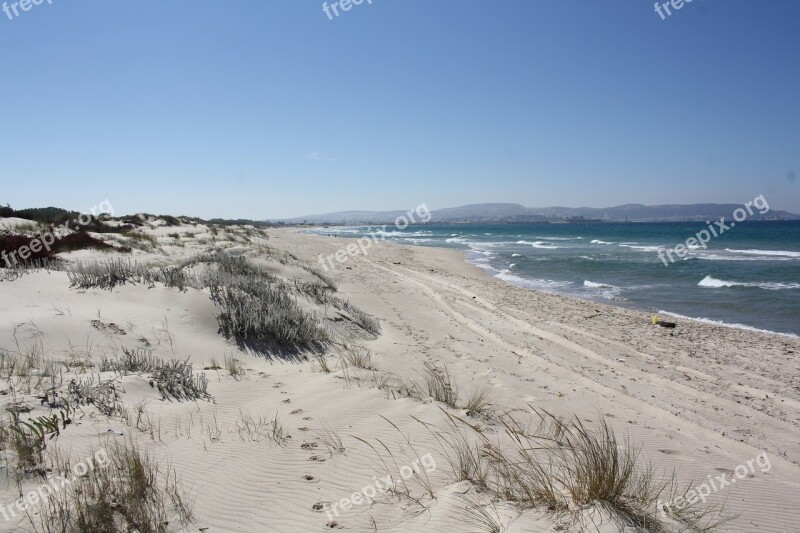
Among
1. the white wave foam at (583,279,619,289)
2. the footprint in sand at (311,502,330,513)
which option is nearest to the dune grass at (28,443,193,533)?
the footprint in sand at (311,502,330,513)

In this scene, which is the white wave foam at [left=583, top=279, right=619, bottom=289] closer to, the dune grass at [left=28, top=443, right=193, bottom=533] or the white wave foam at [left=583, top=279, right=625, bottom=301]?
the white wave foam at [left=583, top=279, right=625, bottom=301]

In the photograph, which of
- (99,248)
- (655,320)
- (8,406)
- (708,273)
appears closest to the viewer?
(8,406)

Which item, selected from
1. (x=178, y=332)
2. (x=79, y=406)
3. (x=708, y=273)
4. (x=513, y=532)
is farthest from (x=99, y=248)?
(x=708, y=273)

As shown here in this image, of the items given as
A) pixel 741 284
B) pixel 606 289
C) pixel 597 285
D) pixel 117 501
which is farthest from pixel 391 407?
pixel 741 284

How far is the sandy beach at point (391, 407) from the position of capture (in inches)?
106

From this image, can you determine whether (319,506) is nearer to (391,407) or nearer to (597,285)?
(391,407)

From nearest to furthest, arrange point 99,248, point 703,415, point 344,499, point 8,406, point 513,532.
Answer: point 513,532 → point 344,499 → point 8,406 → point 703,415 → point 99,248

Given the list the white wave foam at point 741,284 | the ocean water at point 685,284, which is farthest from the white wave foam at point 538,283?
the white wave foam at point 741,284

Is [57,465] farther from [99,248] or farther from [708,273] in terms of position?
[708,273]

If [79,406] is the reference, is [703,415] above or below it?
below

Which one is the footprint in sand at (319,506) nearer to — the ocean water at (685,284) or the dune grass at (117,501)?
the dune grass at (117,501)

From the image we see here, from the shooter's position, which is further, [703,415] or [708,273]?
[708,273]

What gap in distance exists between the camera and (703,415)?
18.7 ft

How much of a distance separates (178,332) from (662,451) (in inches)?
248
